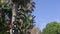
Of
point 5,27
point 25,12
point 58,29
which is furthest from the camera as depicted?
point 58,29

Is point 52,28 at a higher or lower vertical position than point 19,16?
lower

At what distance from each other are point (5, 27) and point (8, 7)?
2.42m

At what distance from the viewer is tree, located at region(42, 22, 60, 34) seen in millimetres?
50513

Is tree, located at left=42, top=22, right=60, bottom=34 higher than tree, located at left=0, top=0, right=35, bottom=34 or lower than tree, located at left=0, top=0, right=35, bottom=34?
lower

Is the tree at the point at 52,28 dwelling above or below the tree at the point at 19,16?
below

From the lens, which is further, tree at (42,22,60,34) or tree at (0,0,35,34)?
tree at (42,22,60,34)

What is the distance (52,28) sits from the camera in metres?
51.4

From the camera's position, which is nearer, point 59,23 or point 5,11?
point 5,11

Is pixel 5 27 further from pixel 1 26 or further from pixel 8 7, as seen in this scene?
pixel 8 7

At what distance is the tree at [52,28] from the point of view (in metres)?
50.5

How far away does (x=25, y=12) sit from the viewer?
28.0m

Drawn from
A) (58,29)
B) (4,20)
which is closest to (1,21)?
(4,20)

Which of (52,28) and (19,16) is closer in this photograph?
(19,16)

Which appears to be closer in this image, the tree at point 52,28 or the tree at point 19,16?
the tree at point 19,16
